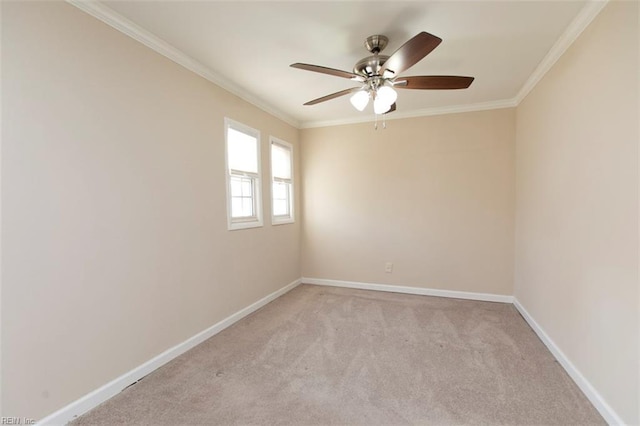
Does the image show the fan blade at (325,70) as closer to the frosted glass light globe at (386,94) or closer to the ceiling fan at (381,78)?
the ceiling fan at (381,78)

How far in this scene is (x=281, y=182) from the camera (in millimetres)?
4066

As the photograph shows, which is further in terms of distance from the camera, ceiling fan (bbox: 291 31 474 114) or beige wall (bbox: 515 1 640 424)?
ceiling fan (bbox: 291 31 474 114)

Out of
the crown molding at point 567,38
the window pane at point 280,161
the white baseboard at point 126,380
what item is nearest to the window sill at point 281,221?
the window pane at point 280,161

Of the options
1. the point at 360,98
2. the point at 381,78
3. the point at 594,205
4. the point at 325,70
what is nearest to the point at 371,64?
the point at 381,78

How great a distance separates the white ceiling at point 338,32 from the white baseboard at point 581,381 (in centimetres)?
241

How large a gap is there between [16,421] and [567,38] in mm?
4150

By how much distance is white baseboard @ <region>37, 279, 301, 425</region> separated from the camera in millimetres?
1637

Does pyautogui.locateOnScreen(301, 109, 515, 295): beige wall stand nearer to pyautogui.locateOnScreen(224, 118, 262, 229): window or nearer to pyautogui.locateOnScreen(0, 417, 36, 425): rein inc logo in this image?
pyautogui.locateOnScreen(224, 118, 262, 229): window

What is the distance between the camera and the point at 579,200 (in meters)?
1.99

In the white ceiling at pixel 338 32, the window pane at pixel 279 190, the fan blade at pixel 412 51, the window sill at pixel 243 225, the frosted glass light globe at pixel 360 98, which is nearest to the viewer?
the fan blade at pixel 412 51

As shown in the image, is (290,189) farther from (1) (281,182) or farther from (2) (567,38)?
(2) (567,38)

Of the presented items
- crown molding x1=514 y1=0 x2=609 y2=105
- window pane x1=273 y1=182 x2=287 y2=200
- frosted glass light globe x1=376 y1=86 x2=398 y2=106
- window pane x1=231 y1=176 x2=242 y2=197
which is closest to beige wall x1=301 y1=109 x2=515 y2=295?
window pane x1=273 y1=182 x2=287 y2=200

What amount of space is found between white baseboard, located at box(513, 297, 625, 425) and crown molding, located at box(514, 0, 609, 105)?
7.68 feet

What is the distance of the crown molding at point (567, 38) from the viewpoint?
69.8 inches
